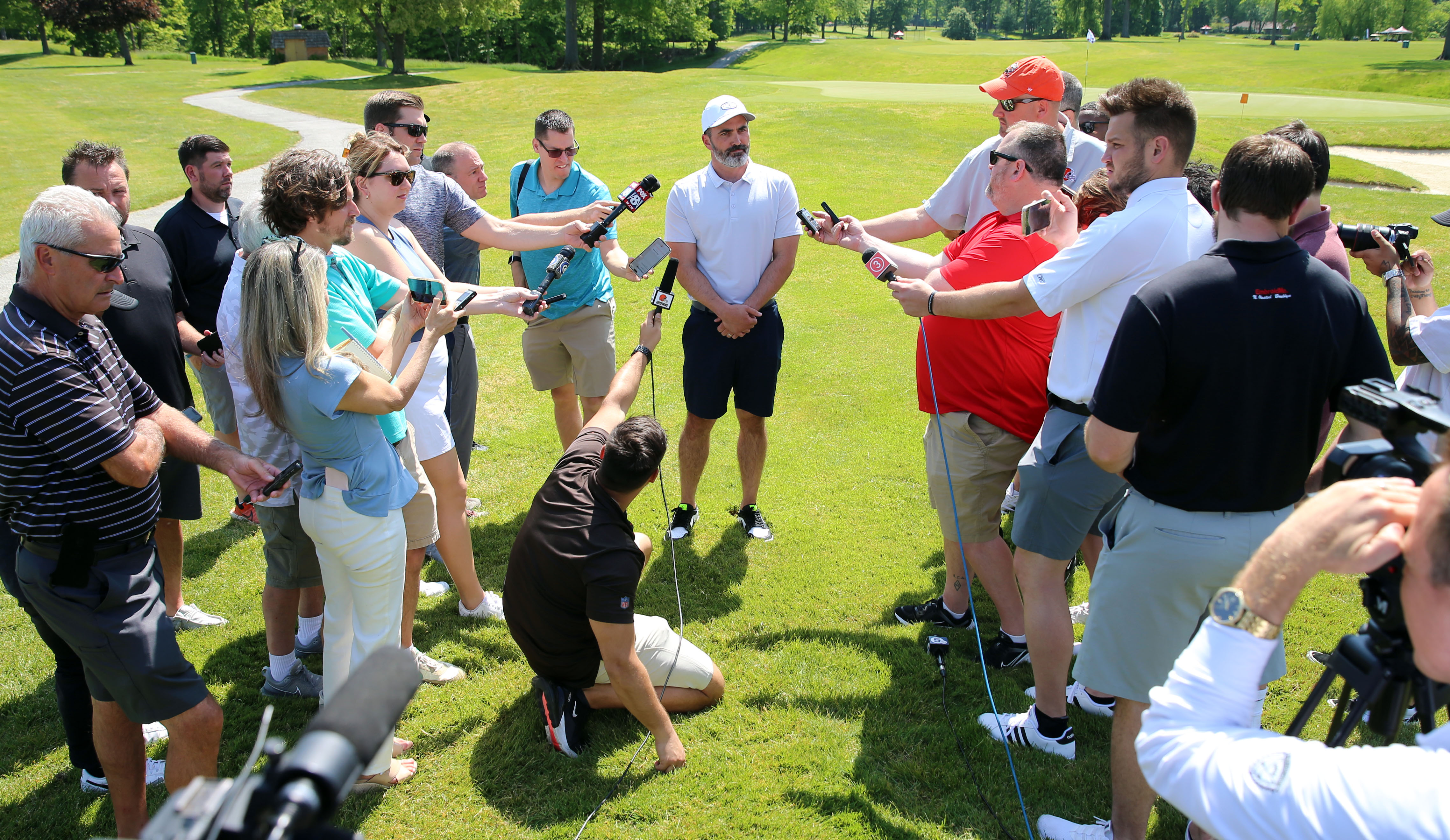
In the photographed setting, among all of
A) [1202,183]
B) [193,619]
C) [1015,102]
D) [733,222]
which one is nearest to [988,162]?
[1015,102]

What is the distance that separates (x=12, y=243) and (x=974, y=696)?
14333mm

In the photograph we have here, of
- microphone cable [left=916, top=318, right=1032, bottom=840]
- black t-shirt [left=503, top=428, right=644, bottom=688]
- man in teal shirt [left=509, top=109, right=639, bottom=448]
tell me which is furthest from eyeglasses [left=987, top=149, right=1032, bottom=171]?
man in teal shirt [left=509, top=109, right=639, bottom=448]

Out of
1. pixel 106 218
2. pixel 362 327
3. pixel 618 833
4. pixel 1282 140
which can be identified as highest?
pixel 1282 140

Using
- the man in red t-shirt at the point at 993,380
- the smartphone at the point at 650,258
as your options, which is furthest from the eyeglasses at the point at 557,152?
the man in red t-shirt at the point at 993,380

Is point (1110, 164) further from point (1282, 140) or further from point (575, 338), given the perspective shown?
point (575, 338)

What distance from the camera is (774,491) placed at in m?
6.23

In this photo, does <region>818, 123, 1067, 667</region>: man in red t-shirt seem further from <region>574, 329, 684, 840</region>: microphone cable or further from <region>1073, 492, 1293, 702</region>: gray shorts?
<region>574, 329, 684, 840</region>: microphone cable

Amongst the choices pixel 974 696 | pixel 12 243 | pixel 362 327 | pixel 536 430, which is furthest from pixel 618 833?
pixel 12 243

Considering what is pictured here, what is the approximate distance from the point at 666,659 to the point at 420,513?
141 centimetres

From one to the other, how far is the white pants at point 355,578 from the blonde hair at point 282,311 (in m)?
0.54

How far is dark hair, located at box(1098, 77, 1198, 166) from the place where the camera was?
10.6 ft

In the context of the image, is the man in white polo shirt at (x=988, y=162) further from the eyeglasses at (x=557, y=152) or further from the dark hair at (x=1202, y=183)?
the eyeglasses at (x=557, y=152)

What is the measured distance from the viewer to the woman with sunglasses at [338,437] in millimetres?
3045

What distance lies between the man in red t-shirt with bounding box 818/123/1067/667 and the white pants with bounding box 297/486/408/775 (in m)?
2.62
